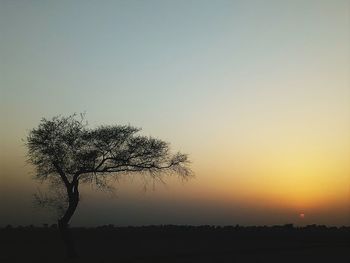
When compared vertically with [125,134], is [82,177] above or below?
below

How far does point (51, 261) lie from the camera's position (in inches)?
1489

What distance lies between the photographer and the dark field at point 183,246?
37875mm

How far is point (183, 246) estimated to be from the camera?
48.0 metres

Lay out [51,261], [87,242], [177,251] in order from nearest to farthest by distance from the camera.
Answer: [51,261]
[177,251]
[87,242]

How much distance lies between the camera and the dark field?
37875 mm

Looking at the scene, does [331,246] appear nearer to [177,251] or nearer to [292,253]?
[292,253]

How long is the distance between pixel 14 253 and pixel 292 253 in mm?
22926

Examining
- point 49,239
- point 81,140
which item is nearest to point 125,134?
point 81,140

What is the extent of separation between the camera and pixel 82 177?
128 feet

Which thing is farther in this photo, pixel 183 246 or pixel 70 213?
pixel 183 246

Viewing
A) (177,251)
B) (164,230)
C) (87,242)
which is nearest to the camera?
(177,251)

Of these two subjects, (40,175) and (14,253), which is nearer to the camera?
(40,175)

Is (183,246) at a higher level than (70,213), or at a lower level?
lower

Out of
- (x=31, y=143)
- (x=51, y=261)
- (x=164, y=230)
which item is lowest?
(x=51, y=261)
